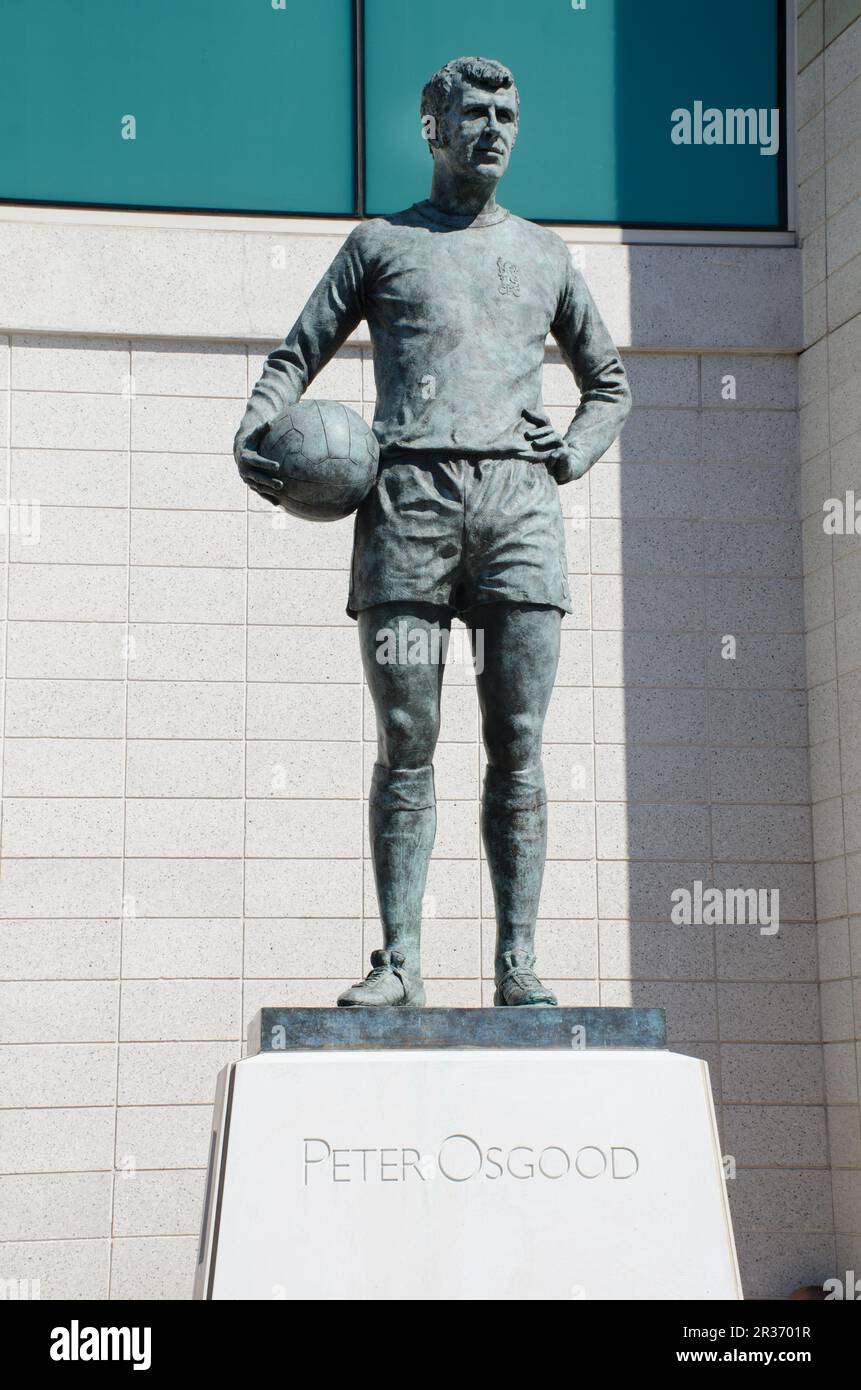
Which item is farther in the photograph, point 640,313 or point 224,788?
point 640,313

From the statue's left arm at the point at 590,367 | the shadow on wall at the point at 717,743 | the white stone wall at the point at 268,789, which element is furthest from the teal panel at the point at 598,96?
the statue's left arm at the point at 590,367

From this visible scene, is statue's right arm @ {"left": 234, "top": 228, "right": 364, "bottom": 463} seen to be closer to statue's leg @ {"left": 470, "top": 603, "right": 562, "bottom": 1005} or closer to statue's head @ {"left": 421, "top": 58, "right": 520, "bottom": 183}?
statue's head @ {"left": 421, "top": 58, "right": 520, "bottom": 183}

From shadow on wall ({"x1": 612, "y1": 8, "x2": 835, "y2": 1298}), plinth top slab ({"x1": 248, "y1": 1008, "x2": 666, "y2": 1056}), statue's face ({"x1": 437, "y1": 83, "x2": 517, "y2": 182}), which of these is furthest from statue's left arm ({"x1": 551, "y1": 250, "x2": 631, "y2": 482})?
shadow on wall ({"x1": 612, "y1": 8, "x2": 835, "y2": 1298})

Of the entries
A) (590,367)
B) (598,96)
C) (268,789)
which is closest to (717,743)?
(268,789)

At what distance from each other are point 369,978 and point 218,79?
15.8ft

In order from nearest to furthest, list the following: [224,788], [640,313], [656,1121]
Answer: [656,1121], [224,788], [640,313]

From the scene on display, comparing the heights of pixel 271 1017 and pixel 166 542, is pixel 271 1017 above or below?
below

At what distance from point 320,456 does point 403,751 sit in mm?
724

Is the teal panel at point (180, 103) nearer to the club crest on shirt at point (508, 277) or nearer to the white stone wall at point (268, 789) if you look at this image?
the white stone wall at point (268, 789)

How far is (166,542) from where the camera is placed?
727 centimetres

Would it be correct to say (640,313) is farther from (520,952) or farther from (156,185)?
(520,952)

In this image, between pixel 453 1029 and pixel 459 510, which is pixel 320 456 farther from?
pixel 453 1029

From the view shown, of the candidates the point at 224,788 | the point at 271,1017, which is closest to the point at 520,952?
the point at 271,1017

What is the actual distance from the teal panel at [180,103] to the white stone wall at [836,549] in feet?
6.49
